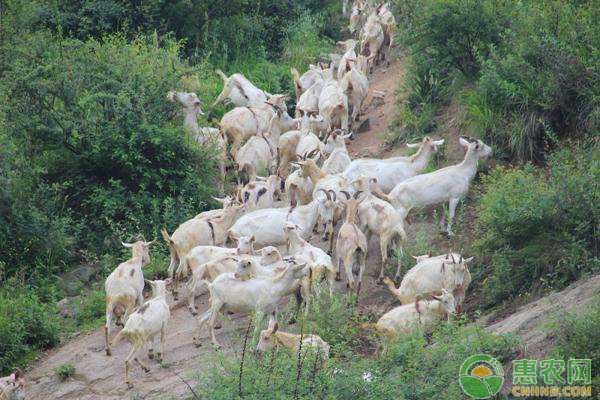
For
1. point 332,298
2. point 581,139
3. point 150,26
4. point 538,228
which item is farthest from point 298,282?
point 150,26

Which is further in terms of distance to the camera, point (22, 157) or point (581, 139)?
point (22, 157)

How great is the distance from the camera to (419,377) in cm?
1195

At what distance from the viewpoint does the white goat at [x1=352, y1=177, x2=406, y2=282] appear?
1502 cm

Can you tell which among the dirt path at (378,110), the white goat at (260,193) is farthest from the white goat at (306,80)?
the white goat at (260,193)

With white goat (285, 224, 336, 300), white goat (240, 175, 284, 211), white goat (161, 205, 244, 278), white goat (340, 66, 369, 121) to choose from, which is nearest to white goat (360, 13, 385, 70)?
white goat (340, 66, 369, 121)

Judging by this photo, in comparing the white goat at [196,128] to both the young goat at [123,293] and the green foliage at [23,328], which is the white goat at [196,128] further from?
the young goat at [123,293]

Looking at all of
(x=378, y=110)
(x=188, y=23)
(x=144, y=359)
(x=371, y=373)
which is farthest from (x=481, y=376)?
(x=188, y=23)

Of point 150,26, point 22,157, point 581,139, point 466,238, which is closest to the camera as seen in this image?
point 466,238

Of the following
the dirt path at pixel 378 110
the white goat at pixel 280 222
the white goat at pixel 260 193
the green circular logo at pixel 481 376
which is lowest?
the dirt path at pixel 378 110

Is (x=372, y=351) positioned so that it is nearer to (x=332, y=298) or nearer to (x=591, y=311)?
(x=332, y=298)

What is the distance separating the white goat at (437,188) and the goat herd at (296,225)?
0.04 ft

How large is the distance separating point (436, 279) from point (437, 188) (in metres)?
2.38

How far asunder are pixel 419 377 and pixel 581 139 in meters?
6.11

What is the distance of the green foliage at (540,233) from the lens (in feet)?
45.5
